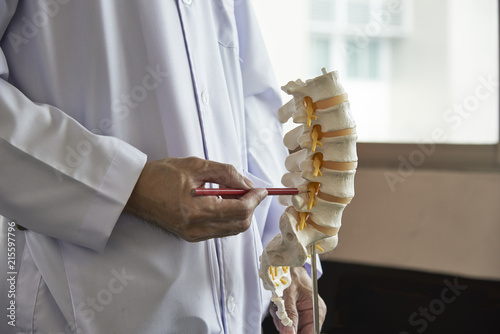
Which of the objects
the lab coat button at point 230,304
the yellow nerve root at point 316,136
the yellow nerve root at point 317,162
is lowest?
the lab coat button at point 230,304

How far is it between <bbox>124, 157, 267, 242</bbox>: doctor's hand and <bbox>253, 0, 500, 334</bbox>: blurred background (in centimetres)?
126

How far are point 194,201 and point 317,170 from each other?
22 cm

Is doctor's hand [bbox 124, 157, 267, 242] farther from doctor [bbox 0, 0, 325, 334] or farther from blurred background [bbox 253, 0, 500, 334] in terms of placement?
blurred background [bbox 253, 0, 500, 334]

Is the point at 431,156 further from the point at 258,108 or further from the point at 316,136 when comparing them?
the point at 316,136

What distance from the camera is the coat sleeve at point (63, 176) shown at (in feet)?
3.02

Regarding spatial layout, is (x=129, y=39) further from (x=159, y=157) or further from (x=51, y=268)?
(x=51, y=268)

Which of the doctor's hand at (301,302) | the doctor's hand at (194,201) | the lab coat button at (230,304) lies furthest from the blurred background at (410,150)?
the doctor's hand at (194,201)

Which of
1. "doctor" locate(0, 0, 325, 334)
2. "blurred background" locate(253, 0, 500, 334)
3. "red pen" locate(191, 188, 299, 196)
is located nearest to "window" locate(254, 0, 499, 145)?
"blurred background" locate(253, 0, 500, 334)

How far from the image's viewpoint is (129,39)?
103 centimetres

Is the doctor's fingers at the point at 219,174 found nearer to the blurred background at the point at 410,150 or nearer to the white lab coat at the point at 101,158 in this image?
the white lab coat at the point at 101,158

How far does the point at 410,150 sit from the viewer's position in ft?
8.52

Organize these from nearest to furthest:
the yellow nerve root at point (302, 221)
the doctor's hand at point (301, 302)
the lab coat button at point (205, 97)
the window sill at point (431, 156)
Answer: the yellow nerve root at point (302, 221), the lab coat button at point (205, 97), the doctor's hand at point (301, 302), the window sill at point (431, 156)

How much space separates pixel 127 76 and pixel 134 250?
315 mm

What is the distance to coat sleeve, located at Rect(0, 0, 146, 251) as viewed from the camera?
0.92 meters
